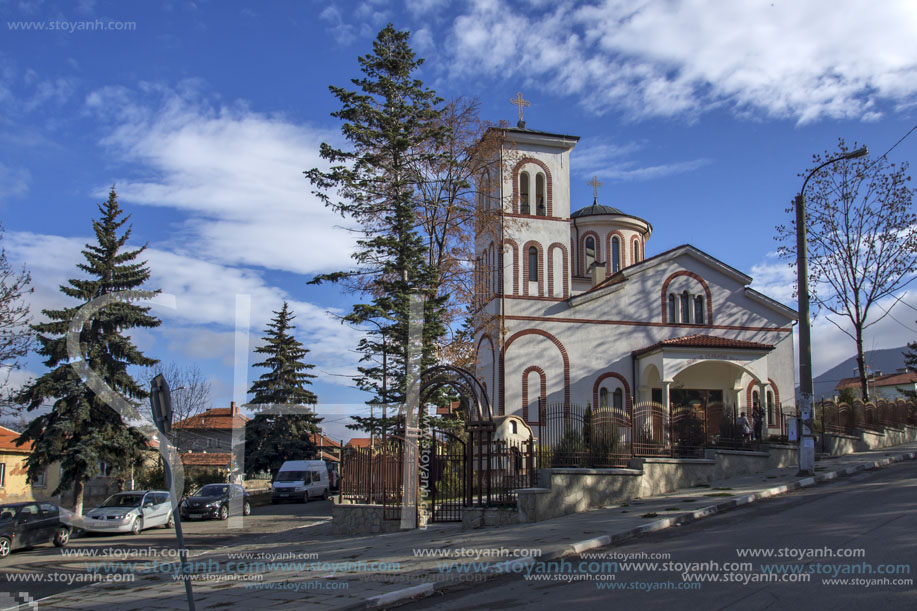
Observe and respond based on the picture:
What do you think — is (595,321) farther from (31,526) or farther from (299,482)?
(31,526)

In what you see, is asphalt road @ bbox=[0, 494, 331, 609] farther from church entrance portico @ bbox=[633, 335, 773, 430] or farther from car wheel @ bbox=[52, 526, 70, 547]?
church entrance portico @ bbox=[633, 335, 773, 430]

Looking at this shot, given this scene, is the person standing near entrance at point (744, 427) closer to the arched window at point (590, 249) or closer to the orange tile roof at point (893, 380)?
the arched window at point (590, 249)

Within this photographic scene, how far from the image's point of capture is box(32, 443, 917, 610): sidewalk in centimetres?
899

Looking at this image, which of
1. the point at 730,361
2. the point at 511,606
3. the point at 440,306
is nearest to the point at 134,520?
the point at 440,306

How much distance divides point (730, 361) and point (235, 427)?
26.7 meters

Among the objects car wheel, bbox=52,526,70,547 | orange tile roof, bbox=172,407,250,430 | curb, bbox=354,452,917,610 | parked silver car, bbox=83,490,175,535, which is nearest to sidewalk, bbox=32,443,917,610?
curb, bbox=354,452,917,610

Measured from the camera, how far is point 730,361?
28.3 metres

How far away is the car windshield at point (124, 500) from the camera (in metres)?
21.6

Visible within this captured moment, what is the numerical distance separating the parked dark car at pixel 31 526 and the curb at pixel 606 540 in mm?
13553

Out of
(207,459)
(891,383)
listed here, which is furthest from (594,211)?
(891,383)

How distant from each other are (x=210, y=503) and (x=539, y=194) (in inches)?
735

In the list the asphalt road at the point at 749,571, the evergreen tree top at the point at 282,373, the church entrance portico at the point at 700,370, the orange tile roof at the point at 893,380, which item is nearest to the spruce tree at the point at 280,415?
the evergreen tree top at the point at 282,373

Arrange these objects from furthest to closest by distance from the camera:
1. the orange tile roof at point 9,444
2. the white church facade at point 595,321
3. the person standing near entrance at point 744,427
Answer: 1. the orange tile roof at point 9,444
2. the white church facade at point 595,321
3. the person standing near entrance at point 744,427

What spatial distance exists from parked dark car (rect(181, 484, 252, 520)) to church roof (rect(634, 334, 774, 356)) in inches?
702
